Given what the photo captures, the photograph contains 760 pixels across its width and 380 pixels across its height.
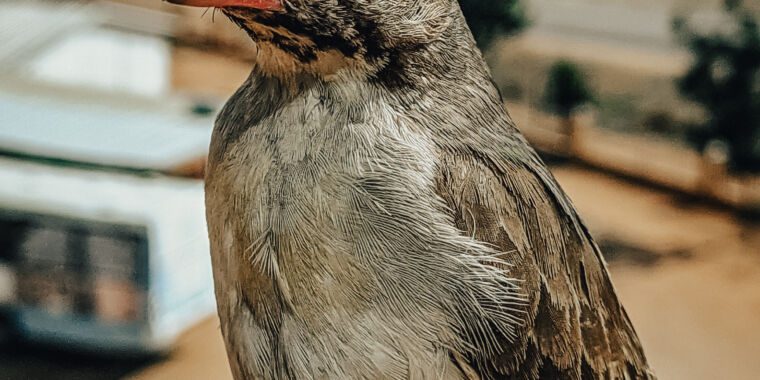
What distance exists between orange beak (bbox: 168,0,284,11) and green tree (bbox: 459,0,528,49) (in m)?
8.63

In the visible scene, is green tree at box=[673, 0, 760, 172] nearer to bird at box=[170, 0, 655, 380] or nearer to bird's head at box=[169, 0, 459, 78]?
bird at box=[170, 0, 655, 380]

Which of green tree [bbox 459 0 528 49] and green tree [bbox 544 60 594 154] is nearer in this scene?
green tree [bbox 459 0 528 49]

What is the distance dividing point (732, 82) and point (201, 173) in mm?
7803

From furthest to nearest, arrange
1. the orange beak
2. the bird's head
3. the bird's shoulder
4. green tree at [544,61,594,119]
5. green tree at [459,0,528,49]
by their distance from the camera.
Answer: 1. green tree at [544,61,594,119]
2. green tree at [459,0,528,49]
3. the bird's shoulder
4. the bird's head
5. the orange beak

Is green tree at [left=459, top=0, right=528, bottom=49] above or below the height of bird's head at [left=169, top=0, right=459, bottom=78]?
below

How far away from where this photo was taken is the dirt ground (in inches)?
417

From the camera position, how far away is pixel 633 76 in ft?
58.9

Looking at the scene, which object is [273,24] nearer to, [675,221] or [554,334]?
[554,334]

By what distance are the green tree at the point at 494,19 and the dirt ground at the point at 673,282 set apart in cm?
332

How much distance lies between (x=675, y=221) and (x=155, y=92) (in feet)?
26.2

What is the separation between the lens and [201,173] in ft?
34.6

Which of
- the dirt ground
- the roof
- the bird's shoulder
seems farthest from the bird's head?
the dirt ground

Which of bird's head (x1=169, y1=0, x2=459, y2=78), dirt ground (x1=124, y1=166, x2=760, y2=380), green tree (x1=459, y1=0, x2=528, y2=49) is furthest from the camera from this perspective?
green tree (x1=459, y1=0, x2=528, y2=49)

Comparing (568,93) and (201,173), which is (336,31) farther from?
(568,93)
